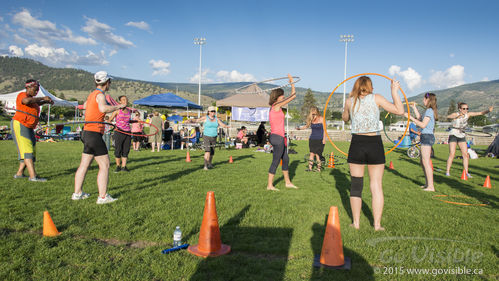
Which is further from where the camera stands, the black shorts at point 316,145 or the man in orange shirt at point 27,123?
the black shorts at point 316,145

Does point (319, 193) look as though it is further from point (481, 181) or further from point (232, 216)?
point (481, 181)

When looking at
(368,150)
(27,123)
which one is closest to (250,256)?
(368,150)

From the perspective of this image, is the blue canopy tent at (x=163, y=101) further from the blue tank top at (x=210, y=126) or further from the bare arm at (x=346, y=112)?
the bare arm at (x=346, y=112)

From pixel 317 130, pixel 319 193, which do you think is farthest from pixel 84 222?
pixel 317 130

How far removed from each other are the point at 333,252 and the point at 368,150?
166 cm

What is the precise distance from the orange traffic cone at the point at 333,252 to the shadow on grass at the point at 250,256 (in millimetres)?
419

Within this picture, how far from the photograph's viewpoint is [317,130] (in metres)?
10.1

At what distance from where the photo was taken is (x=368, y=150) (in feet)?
14.5

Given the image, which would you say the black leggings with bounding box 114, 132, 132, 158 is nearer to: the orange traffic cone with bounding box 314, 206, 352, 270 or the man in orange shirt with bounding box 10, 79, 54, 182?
the man in orange shirt with bounding box 10, 79, 54, 182

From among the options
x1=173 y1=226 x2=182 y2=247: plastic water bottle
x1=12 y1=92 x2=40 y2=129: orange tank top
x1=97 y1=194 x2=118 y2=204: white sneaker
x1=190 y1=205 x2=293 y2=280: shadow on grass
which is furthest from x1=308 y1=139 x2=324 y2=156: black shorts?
x1=12 y1=92 x2=40 y2=129: orange tank top

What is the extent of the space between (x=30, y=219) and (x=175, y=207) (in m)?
2.12

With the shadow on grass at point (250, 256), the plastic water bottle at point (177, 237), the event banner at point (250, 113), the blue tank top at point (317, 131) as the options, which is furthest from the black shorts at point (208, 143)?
the event banner at point (250, 113)

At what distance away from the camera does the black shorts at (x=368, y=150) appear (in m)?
4.41

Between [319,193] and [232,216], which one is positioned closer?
[232,216]
